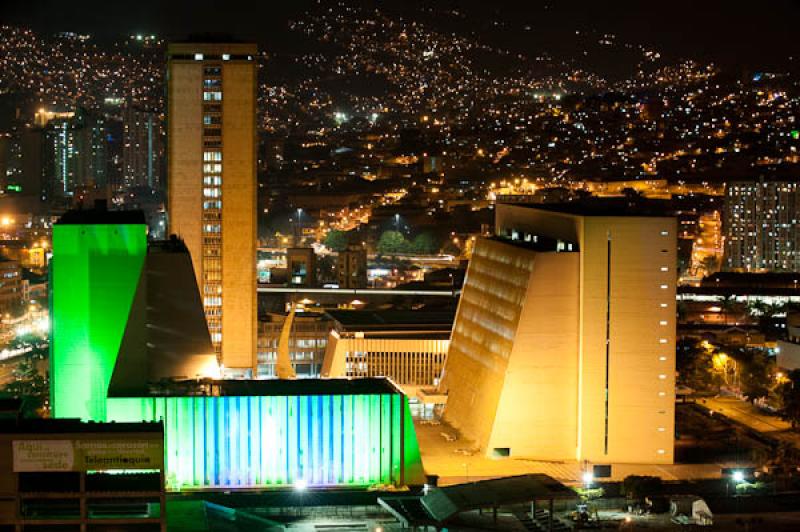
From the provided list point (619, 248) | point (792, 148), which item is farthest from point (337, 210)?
point (619, 248)

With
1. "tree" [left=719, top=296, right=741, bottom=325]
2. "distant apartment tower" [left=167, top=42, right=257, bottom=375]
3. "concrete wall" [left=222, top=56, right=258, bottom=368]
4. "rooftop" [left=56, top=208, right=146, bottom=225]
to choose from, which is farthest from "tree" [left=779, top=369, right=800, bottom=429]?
"tree" [left=719, top=296, right=741, bottom=325]

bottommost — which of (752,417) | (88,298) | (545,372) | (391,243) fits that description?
(752,417)

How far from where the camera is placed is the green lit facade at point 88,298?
4066 cm

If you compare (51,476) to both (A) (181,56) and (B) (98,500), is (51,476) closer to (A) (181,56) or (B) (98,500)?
(B) (98,500)

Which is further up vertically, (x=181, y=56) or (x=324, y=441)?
(x=181, y=56)

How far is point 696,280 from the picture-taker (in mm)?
94812

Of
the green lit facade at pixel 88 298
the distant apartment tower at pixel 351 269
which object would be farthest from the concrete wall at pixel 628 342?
the distant apartment tower at pixel 351 269

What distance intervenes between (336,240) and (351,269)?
1627 cm

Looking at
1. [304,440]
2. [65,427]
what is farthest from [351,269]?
[65,427]

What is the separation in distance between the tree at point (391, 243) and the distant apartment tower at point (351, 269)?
14.5 metres

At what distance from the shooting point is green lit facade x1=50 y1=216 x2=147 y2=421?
40.7 m

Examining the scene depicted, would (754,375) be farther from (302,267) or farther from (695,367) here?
(302,267)

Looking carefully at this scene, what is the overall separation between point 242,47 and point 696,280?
139 feet

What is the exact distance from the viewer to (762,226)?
10175 cm
